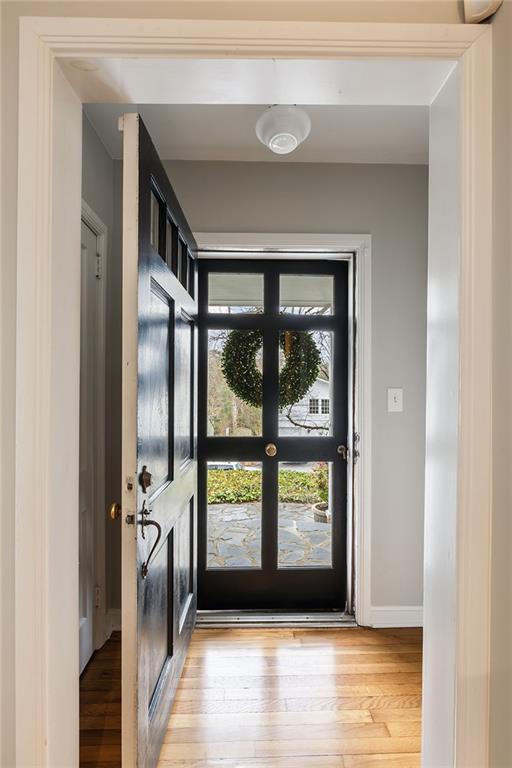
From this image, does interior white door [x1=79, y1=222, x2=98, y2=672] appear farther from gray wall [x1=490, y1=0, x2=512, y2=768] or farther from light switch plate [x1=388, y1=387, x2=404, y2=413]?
gray wall [x1=490, y1=0, x2=512, y2=768]

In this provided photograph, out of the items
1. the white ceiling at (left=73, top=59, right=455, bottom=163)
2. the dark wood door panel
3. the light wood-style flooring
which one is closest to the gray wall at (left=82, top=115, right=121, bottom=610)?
the dark wood door panel

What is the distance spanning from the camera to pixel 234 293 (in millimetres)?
2570

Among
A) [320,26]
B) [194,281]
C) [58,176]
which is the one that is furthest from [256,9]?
[194,281]

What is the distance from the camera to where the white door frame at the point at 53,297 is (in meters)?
1.00

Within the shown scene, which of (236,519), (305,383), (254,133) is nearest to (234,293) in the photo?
(305,383)

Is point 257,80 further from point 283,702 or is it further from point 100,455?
point 283,702

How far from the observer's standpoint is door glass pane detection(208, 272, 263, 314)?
256 cm

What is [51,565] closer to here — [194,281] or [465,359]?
[465,359]

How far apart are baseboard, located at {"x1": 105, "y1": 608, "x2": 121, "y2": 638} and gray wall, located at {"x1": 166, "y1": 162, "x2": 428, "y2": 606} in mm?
1340

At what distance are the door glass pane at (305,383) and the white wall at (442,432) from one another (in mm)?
1361

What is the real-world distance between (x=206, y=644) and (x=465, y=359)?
6.33 feet

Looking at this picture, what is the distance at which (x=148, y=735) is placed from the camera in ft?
4.38

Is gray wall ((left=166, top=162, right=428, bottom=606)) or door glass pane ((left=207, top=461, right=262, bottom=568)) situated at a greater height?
gray wall ((left=166, top=162, right=428, bottom=606))

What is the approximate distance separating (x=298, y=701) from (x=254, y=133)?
2.45 metres
